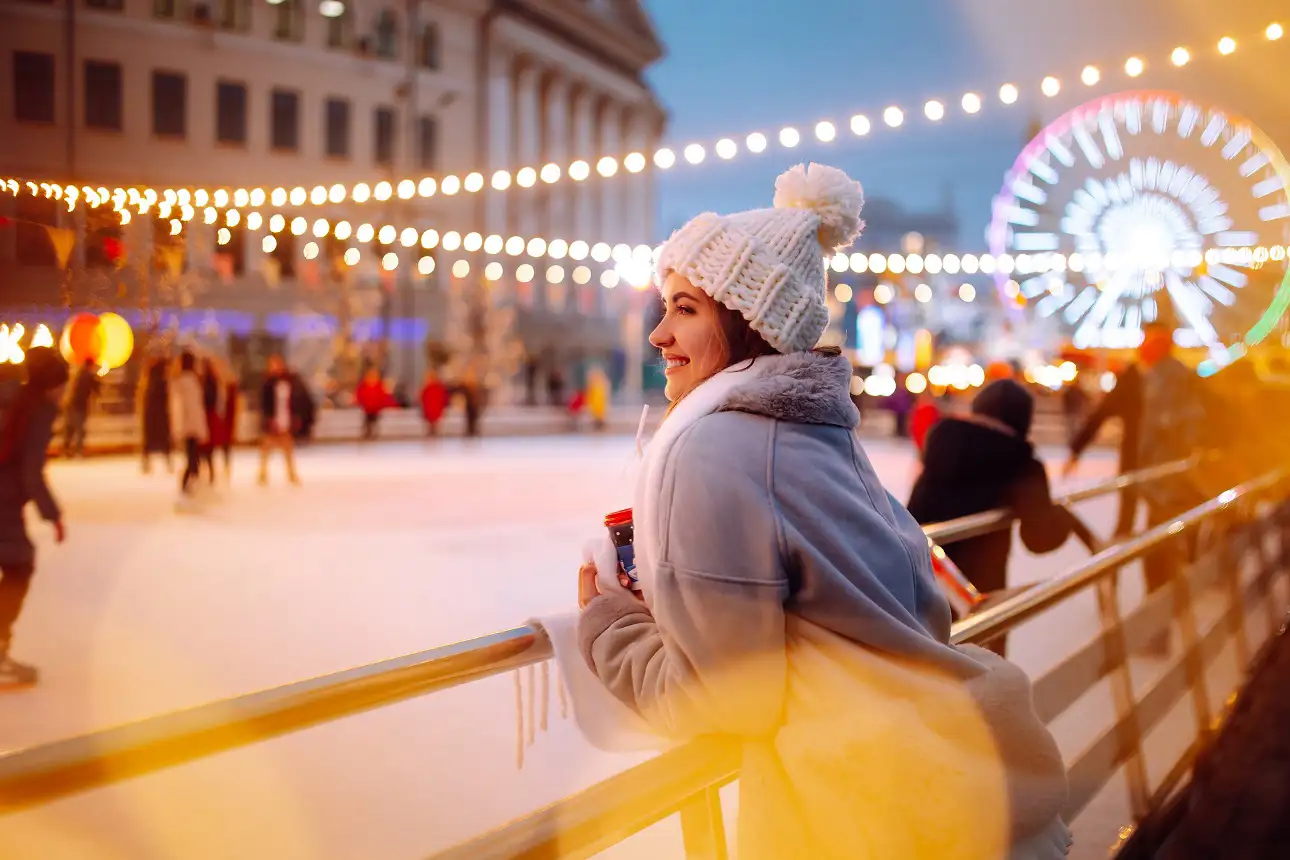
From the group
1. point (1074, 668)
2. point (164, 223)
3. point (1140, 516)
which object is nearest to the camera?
point (164, 223)

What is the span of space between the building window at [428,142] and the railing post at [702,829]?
43.3 m

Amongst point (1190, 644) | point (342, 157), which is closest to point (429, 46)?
point (342, 157)

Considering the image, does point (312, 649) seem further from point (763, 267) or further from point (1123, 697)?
point (763, 267)

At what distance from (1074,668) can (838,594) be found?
3150 millimetres

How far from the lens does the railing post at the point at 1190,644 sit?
5.24 m

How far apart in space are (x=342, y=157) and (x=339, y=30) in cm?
382

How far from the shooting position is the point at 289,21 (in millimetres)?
36750

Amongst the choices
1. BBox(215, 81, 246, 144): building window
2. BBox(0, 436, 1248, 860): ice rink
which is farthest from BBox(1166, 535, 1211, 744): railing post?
BBox(215, 81, 246, 144): building window

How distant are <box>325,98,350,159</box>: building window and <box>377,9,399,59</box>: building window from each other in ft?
8.18

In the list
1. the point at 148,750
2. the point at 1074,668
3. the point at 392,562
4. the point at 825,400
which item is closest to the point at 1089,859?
the point at 1074,668

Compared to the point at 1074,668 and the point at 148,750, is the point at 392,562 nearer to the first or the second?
the point at 1074,668

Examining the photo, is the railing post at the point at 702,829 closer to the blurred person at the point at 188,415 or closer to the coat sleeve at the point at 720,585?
the coat sleeve at the point at 720,585

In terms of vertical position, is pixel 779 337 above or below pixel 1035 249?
below

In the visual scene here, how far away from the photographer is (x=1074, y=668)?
14.6 feet
